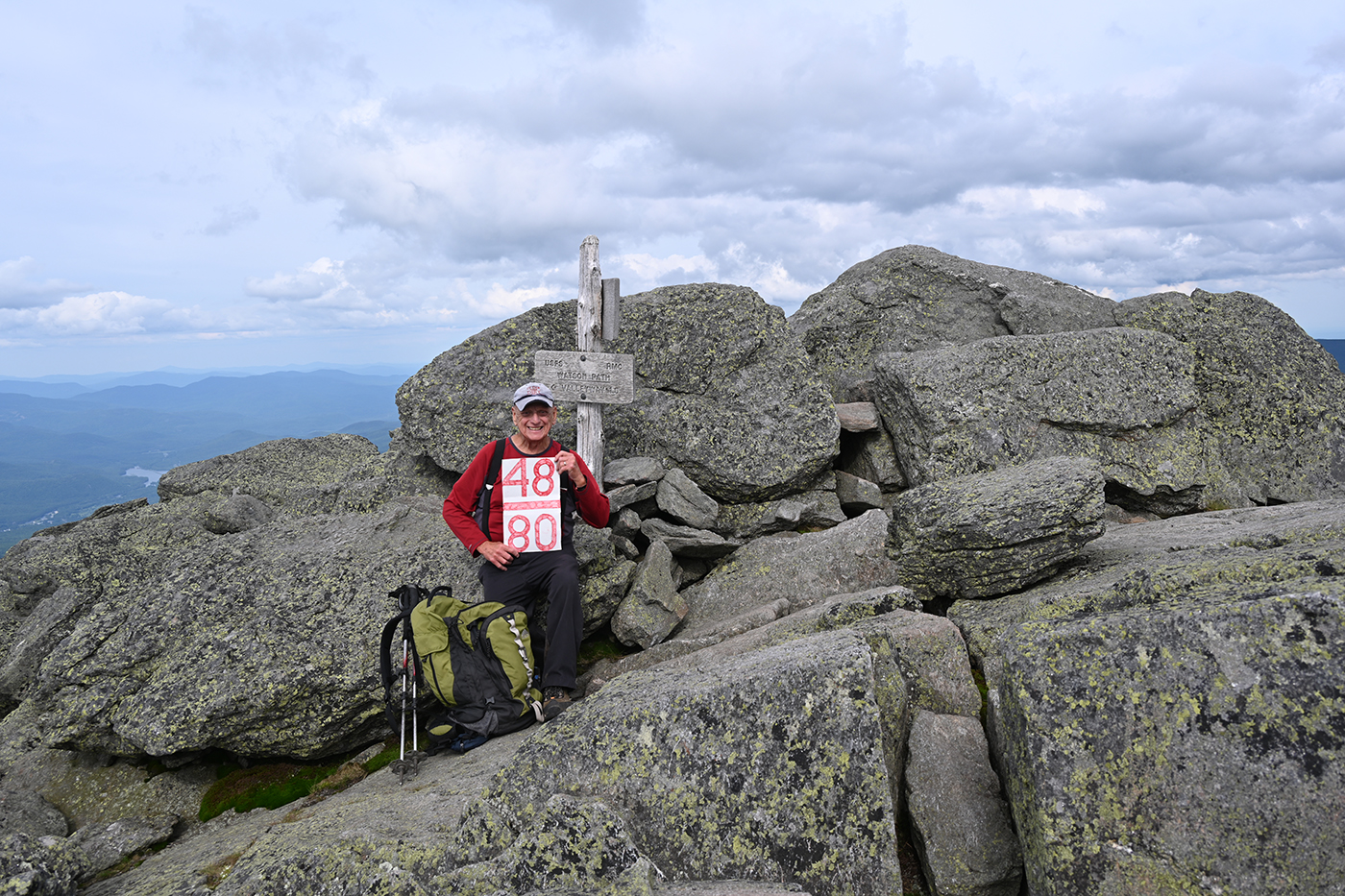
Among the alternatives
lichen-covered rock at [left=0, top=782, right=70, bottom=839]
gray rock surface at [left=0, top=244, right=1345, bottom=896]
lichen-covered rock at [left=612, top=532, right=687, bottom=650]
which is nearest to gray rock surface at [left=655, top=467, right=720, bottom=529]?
gray rock surface at [left=0, top=244, right=1345, bottom=896]

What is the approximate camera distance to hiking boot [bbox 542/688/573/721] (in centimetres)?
899

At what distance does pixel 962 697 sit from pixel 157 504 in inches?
814

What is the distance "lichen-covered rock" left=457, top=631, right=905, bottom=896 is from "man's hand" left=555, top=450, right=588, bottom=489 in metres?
4.45

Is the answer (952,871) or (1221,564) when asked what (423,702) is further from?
(1221,564)

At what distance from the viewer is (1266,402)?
1609 cm

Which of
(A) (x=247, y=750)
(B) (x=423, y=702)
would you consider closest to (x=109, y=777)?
(A) (x=247, y=750)

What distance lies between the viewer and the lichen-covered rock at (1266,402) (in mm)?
15672

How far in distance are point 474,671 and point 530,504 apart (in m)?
2.38

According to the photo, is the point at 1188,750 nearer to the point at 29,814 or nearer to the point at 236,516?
the point at 29,814

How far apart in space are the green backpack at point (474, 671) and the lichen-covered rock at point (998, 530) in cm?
555

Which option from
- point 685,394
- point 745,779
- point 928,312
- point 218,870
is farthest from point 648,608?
point 928,312

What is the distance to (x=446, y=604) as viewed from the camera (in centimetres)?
955

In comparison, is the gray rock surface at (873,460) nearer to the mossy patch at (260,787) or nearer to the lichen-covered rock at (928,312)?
the lichen-covered rock at (928,312)

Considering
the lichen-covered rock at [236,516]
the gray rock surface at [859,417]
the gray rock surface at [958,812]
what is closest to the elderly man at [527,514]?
the gray rock surface at [958,812]
